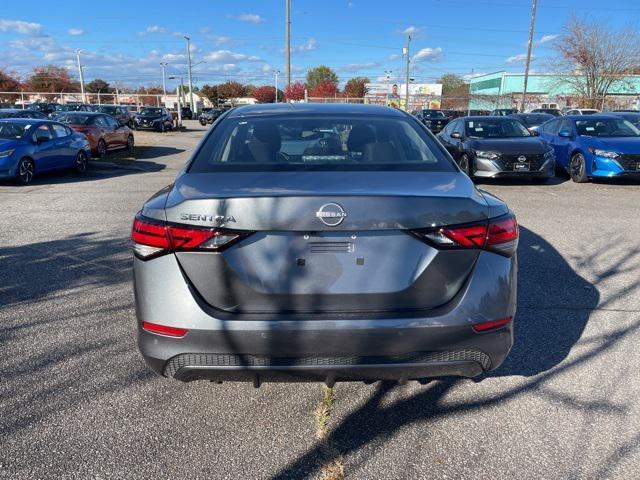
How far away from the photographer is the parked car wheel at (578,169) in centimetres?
1180

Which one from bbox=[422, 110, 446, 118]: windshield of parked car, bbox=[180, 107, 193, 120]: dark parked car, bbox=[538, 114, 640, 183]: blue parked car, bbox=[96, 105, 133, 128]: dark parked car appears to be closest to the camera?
bbox=[538, 114, 640, 183]: blue parked car

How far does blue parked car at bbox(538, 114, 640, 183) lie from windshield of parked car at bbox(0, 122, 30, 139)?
498 inches

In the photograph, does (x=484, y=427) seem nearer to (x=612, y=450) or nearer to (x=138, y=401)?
(x=612, y=450)

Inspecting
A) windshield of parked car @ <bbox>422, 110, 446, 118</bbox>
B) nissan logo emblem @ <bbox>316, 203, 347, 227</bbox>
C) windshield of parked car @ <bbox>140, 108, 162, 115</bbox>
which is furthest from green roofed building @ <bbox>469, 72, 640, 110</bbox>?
nissan logo emblem @ <bbox>316, 203, 347, 227</bbox>

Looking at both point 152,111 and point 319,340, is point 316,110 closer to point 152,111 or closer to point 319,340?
point 319,340

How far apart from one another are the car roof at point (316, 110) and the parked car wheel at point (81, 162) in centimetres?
1135

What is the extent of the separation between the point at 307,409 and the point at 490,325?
1.17m

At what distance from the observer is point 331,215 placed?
7.33 ft

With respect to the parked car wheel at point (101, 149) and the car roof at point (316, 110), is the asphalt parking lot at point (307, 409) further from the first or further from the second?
the parked car wheel at point (101, 149)

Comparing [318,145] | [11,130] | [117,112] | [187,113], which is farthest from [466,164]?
[187,113]

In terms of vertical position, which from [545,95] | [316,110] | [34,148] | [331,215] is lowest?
[34,148]

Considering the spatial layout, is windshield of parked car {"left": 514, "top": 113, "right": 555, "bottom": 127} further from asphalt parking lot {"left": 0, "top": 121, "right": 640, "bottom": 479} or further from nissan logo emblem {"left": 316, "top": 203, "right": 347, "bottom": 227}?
nissan logo emblem {"left": 316, "top": 203, "right": 347, "bottom": 227}

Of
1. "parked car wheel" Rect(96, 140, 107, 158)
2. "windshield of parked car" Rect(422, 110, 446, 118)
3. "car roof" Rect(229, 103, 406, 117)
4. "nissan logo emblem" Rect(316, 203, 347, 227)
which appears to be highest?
"car roof" Rect(229, 103, 406, 117)

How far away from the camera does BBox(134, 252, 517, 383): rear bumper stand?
2.29m
